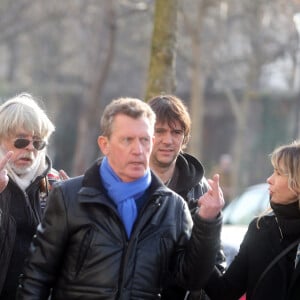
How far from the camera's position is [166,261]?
4.42 m

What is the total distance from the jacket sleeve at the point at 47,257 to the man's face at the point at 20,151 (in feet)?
2.21

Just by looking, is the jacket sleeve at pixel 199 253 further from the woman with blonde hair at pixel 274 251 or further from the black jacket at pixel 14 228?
the black jacket at pixel 14 228

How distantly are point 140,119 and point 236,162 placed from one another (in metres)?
20.4

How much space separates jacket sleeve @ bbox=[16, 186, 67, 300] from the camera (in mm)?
4332

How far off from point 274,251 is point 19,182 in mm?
1375

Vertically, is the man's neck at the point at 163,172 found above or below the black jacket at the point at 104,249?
above

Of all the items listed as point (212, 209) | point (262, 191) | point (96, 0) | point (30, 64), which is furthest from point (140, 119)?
point (30, 64)

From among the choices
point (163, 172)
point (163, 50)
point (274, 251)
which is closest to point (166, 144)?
point (163, 172)

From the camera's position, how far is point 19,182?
196 inches

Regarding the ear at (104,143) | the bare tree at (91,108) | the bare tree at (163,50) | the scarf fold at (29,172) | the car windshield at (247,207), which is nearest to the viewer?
the ear at (104,143)

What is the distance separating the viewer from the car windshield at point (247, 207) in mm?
10164

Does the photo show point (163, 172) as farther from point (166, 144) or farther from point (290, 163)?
point (290, 163)

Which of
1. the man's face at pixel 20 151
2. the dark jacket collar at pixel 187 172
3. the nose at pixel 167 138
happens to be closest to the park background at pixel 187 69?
the dark jacket collar at pixel 187 172

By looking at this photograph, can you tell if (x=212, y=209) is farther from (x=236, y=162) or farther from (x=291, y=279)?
(x=236, y=162)
